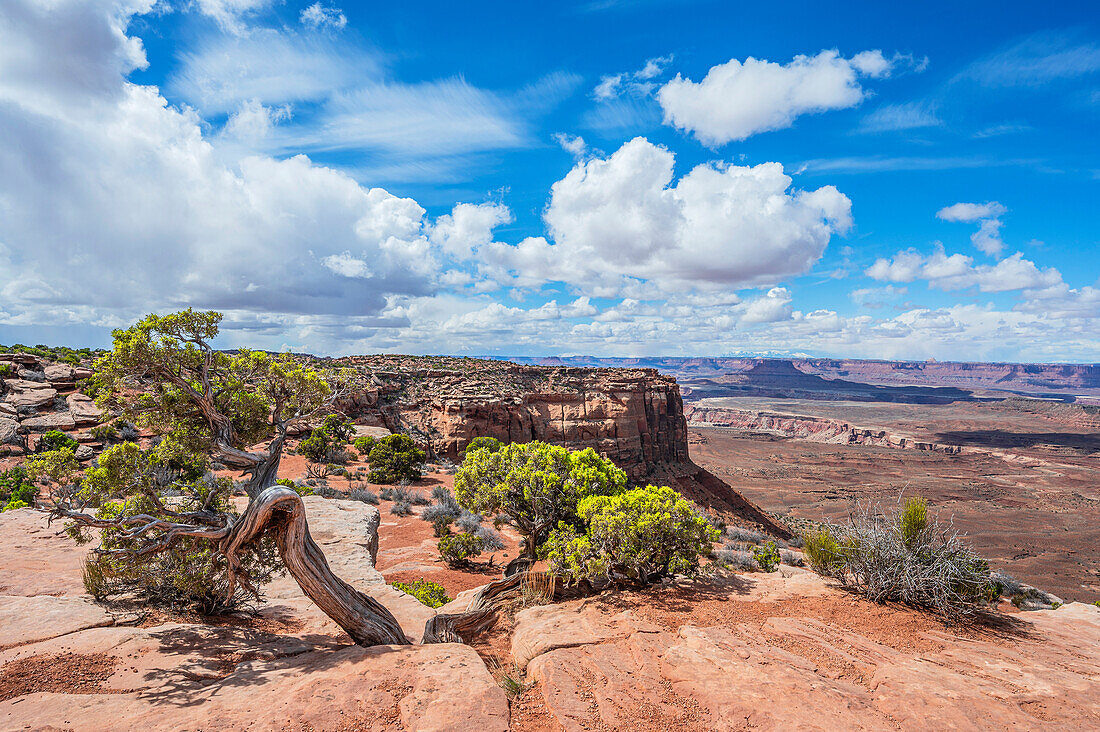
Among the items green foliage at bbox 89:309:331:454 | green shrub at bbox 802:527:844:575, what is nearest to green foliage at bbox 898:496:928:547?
green shrub at bbox 802:527:844:575

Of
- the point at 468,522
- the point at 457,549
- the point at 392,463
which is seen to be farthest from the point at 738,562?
the point at 392,463

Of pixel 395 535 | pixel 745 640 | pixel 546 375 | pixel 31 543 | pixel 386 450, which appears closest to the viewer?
pixel 745 640

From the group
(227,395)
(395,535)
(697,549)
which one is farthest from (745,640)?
(395,535)

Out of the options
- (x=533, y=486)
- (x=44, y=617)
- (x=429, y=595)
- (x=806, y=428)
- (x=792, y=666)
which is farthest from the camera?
(x=806, y=428)

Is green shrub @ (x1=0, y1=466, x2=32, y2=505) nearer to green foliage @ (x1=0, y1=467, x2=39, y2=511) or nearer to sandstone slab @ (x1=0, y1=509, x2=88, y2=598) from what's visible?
green foliage @ (x1=0, y1=467, x2=39, y2=511)

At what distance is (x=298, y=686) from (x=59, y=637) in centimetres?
391

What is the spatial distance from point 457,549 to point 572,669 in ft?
32.7

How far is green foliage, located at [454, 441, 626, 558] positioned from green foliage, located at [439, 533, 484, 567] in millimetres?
4940

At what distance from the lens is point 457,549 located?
16094 mm

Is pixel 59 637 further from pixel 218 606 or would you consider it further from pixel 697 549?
pixel 697 549

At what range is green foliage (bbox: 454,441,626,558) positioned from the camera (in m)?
11.3

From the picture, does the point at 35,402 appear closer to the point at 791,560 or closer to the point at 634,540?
the point at 634,540

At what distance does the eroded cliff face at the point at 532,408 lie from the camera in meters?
47.2

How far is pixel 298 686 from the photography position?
6.11 meters
